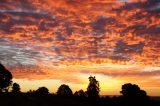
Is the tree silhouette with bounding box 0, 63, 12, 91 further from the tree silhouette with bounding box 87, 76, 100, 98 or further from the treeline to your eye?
the tree silhouette with bounding box 87, 76, 100, 98

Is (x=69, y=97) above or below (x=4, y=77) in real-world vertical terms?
below

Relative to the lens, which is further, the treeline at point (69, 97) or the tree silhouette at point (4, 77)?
the tree silhouette at point (4, 77)

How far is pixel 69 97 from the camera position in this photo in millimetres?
74562

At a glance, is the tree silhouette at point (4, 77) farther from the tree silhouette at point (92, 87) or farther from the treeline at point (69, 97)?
the tree silhouette at point (92, 87)

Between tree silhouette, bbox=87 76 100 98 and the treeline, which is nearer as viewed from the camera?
the treeline

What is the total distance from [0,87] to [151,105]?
64416mm

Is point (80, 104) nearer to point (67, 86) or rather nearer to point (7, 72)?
point (7, 72)

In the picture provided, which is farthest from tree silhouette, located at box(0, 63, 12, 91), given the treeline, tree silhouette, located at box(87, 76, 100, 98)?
tree silhouette, located at box(87, 76, 100, 98)

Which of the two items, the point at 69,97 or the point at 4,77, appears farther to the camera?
the point at 4,77

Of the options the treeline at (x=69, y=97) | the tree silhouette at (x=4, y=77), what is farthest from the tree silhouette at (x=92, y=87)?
the tree silhouette at (x=4, y=77)

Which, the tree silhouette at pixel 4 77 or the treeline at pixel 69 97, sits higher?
the tree silhouette at pixel 4 77

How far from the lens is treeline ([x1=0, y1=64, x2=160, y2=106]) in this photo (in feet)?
197

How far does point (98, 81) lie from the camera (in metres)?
138

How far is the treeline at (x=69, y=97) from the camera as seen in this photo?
59969 millimetres
